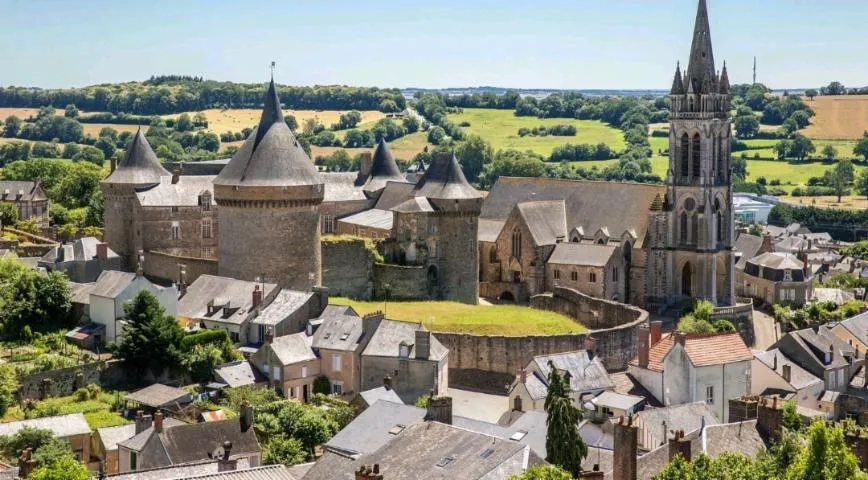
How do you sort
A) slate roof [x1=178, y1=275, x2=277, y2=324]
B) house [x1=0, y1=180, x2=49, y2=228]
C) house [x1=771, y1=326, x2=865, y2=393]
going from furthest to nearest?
house [x1=0, y1=180, x2=49, y2=228] → house [x1=771, y1=326, x2=865, y2=393] → slate roof [x1=178, y1=275, x2=277, y2=324]

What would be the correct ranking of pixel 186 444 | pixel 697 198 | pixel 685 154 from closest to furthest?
1. pixel 186 444
2. pixel 697 198
3. pixel 685 154

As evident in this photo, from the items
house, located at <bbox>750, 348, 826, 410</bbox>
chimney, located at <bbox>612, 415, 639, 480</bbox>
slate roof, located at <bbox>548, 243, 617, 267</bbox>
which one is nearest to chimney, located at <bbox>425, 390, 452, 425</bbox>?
Answer: chimney, located at <bbox>612, 415, 639, 480</bbox>

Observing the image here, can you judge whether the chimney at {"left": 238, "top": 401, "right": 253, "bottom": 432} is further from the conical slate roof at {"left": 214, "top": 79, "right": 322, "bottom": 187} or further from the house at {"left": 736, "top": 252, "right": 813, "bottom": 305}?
the house at {"left": 736, "top": 252, "right": 813, "bottom": 305}

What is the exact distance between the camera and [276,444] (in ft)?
139

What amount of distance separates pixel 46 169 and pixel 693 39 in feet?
163

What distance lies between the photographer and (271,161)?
196 feet

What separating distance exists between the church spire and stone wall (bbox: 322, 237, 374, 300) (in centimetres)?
2436

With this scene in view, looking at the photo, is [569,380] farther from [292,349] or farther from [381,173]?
[381,173]

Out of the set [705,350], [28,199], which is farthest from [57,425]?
[28,199]

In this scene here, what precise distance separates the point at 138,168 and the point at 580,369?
92.7 feet

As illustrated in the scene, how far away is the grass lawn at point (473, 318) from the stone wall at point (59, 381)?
44.4 ft

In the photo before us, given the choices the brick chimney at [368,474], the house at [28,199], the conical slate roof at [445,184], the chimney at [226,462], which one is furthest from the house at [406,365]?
the house at [28,199]

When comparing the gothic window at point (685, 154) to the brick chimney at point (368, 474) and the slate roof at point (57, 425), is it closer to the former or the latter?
the slate roof at point (57, 425)

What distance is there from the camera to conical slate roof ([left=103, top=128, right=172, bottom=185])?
221ft
